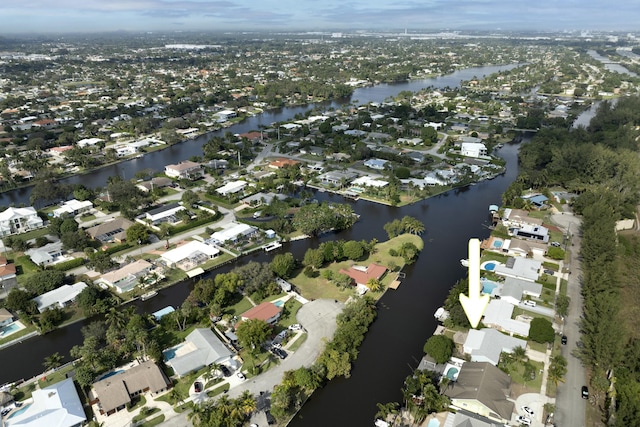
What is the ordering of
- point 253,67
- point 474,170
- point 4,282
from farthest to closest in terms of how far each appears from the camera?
point 253,67 < point 474,170 < point 4,282

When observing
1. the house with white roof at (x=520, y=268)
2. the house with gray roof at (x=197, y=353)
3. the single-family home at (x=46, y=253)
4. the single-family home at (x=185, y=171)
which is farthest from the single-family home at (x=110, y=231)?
the house with white roof at (x=520, y=268)

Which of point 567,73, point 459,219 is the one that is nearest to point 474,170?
point 459,219

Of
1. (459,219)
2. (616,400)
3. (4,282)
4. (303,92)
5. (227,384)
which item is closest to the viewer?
(616,400)

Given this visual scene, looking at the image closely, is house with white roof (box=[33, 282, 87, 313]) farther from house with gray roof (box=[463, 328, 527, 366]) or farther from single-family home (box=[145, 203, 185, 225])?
house with gray roof (box=[463, 328, 527, 366])

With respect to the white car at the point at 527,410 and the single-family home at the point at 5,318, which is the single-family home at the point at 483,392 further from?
the single-family home at the point at 5,318

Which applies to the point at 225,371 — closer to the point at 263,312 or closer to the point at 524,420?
the point at 263,312

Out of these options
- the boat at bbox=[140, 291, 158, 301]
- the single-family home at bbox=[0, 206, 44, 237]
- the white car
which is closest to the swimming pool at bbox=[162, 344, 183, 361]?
the boat at bbox=[140, 291, 158, 301]

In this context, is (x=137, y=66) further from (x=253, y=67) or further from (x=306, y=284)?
(x=306, y=284)
